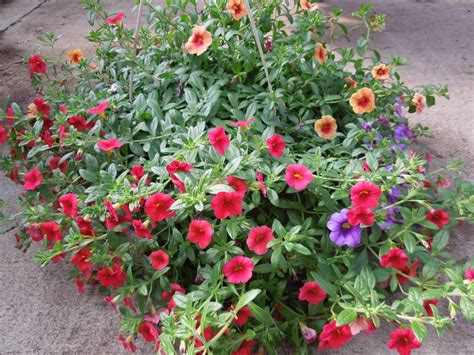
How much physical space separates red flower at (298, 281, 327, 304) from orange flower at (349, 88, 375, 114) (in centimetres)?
67

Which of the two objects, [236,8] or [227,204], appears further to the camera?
[236,8]

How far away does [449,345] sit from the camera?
1.38 metres

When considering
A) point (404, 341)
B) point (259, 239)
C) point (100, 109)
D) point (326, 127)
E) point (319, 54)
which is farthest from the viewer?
point (319, 54)

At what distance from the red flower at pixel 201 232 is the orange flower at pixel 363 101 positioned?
75cm

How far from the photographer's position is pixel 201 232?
48.3 inches

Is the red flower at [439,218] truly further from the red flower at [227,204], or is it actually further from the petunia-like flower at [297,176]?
the red flower at [227,204]

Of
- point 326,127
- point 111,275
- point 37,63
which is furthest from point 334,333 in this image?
point 37,63

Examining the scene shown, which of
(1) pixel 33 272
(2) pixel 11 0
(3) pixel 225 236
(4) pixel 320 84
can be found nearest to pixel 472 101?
(4) pixel 320 84

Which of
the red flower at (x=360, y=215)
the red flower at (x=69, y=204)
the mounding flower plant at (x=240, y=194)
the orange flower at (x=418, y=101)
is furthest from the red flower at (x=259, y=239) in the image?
the orange flower at (x=418, y=101)

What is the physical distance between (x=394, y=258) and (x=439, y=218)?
0.89 ft

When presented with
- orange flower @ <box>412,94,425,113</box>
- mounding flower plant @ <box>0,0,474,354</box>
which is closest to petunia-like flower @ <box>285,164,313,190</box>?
mounding flower plant @ <box>0,0,474,354</box>

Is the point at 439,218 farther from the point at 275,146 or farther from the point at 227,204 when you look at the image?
the point at 227,204

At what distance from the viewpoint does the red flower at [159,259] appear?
1.31 metres

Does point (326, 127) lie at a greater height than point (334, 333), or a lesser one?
greater
